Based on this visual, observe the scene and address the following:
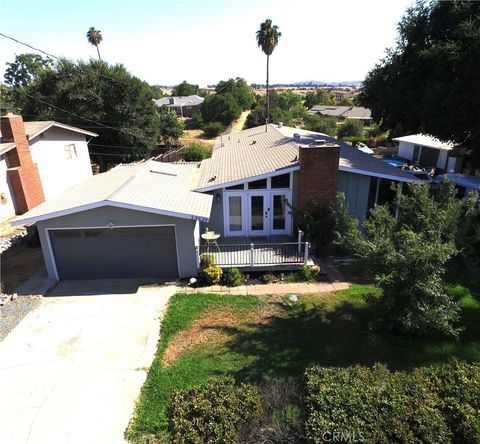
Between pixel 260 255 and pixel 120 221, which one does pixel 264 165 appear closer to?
pixel 260 255

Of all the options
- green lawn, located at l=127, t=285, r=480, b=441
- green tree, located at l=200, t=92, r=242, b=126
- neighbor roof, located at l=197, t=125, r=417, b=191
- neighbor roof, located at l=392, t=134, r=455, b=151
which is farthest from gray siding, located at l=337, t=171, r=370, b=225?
green tree, located at l=200, t=92, r=242, b=126

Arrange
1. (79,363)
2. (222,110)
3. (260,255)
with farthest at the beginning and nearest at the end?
(222,110)
(260,255)
(79,363)

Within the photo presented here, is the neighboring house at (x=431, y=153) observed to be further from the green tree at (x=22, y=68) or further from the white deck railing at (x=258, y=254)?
the green tree at (x=22, y=68)

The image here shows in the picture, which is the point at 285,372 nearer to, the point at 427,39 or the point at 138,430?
the point at 138,430

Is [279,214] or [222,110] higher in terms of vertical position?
[222,110]

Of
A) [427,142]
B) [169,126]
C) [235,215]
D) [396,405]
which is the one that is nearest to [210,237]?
[235,215]

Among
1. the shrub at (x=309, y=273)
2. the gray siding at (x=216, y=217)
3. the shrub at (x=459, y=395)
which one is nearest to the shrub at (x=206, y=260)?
the gray siding at (x=216, y=217)
